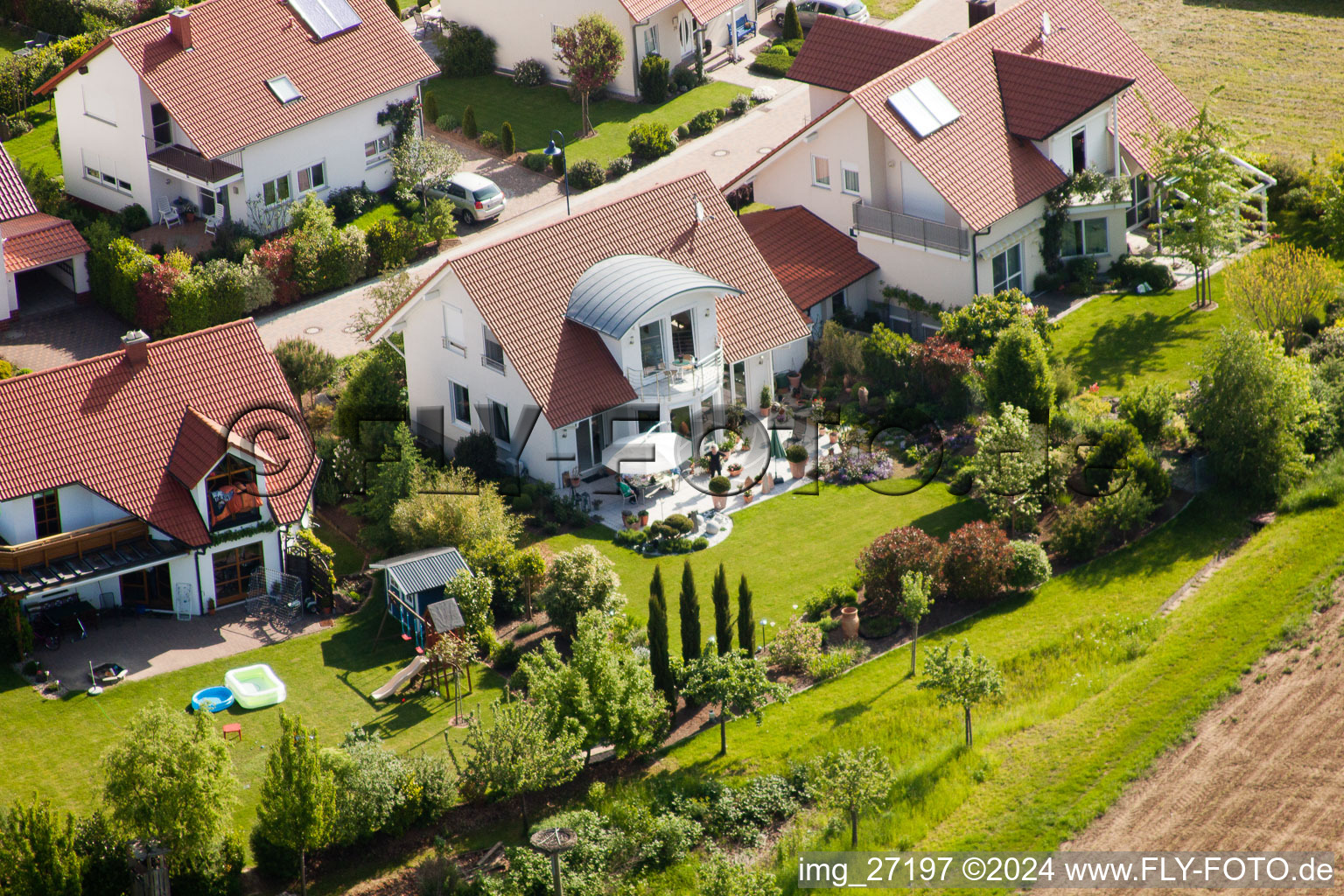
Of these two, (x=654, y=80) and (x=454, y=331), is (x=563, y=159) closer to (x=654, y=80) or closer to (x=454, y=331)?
(x=654, y=80)

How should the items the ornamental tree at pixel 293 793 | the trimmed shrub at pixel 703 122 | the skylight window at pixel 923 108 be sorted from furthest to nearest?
the trimmed shrub at pixel 703 122, the skylight window at pixel 923 108, the ornamental tree at pixel 293 793

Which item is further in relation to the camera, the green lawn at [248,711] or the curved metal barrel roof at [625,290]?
the curved metal barrel roof at [625,290]

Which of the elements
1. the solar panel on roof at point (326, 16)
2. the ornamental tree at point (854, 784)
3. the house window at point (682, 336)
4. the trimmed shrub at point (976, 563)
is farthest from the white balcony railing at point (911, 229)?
the ornamental tree at point (854, 784)

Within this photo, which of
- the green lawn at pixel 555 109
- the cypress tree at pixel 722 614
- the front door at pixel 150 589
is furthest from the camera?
the green lawn at pixel 555 109

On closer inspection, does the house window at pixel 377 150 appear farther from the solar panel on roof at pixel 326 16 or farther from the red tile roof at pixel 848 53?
the red tile roof at pixel 848 53

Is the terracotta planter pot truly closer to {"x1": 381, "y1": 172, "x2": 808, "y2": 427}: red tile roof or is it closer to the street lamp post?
{"x1": 381, "y1": 172, "x2": 808, "y2": 427}: red tile roof

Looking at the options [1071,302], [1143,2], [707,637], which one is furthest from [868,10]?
[707,637]

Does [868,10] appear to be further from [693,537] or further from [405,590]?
[405,590]

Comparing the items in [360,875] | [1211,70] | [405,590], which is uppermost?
[1211,70]

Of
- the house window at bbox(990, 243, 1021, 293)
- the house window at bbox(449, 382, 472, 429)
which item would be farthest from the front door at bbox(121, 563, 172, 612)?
the house window at bbox(990, 243, 1021, 293)
